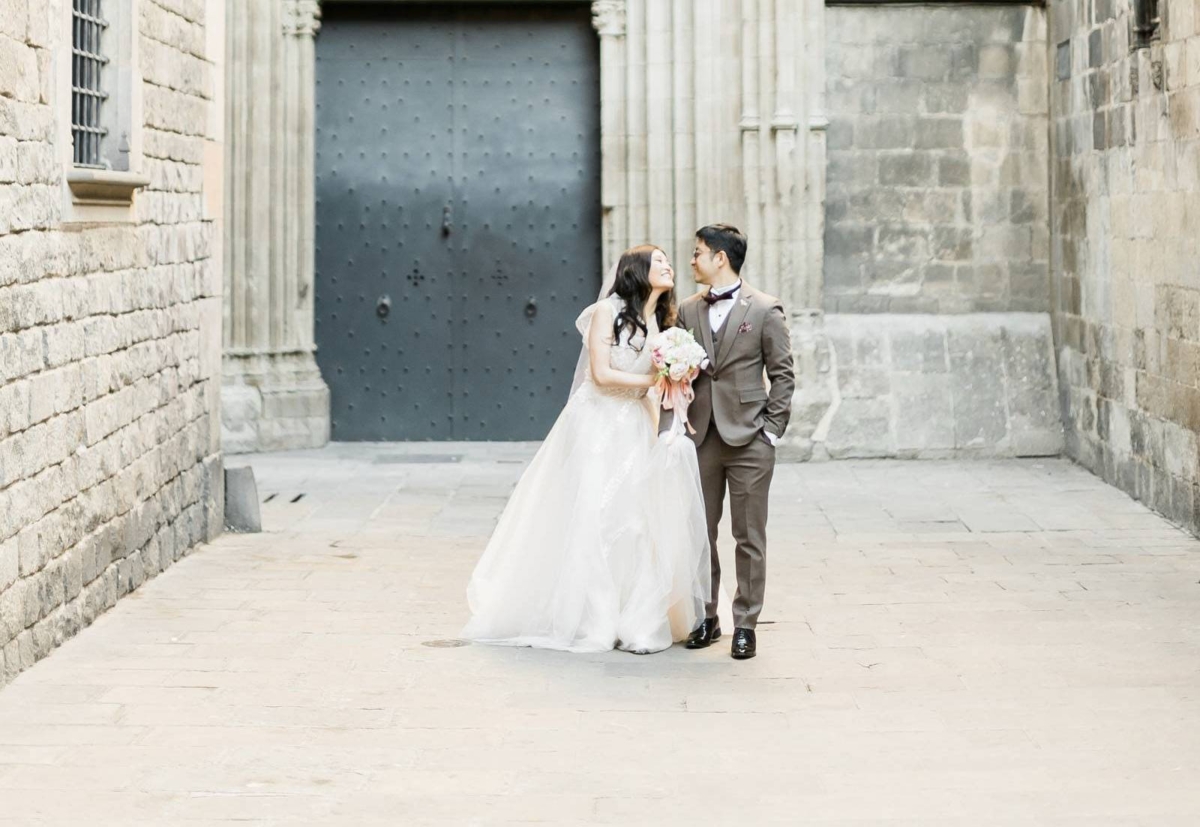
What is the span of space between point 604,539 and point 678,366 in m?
0.81

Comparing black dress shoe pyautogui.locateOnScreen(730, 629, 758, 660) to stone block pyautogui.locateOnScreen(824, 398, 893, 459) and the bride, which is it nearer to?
the bride

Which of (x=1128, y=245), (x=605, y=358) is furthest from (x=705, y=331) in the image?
(x=1128, y=245)

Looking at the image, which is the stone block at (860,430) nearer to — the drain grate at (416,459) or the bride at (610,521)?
the drain grate at (416,459)

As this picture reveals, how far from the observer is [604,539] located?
25.0ft

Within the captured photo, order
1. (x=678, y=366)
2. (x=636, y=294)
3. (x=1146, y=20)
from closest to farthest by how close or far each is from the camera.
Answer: (x=678, y=366) < (x=636, y=294) < (x=1146, y=20)

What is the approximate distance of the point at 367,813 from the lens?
5.28 m

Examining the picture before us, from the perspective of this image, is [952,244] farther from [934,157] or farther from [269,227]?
[269,227]

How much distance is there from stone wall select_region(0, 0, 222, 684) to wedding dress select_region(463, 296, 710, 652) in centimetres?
174

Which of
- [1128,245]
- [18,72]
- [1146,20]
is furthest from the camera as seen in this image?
[1128,245]

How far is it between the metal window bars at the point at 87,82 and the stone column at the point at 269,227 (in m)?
5.53

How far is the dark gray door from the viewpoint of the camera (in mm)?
14742

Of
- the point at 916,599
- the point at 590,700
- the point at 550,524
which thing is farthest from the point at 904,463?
the point at 590,700

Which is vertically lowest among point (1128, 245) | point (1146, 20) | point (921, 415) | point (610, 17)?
point (921, 415)

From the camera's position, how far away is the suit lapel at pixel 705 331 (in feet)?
24.6
